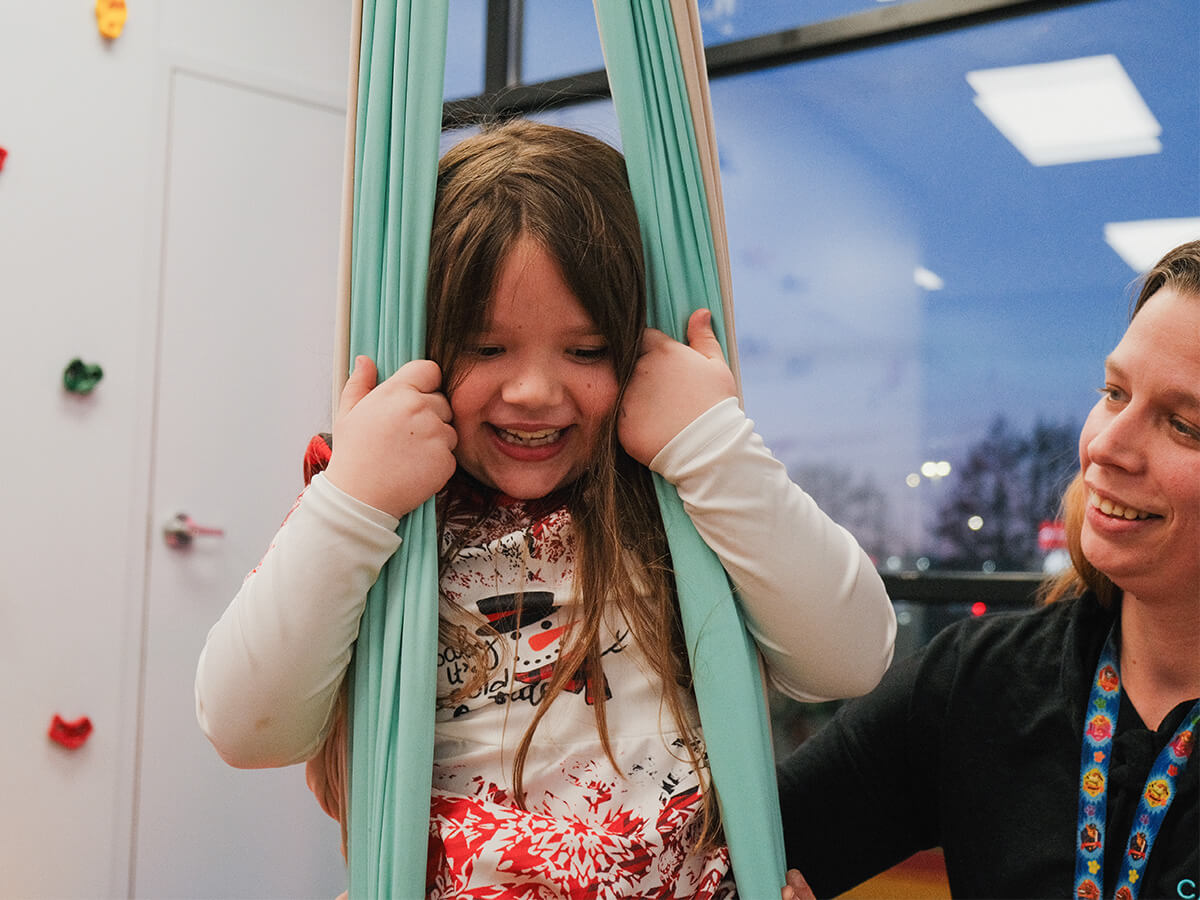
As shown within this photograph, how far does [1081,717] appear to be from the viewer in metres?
1.23

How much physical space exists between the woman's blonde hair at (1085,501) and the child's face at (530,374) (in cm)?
62

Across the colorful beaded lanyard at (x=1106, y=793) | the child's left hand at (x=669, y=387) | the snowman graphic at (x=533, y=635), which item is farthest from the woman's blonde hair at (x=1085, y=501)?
the snowman graphic at (x=533, y=635)

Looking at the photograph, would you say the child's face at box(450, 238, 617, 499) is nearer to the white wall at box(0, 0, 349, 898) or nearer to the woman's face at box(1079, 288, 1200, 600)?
the woman's face at box(1079, 288, 1200, 600)

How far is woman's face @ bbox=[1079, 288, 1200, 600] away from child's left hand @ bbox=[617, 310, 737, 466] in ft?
1.48

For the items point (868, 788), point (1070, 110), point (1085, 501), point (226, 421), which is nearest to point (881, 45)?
point (1070, 110)

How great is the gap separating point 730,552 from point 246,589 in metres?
0.43

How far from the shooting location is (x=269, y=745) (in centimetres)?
97

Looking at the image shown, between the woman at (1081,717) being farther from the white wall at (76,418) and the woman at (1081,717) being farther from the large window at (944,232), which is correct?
the white wall at (76,418)

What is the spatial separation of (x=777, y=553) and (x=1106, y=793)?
51 centimetres

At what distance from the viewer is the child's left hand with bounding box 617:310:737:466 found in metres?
1.02

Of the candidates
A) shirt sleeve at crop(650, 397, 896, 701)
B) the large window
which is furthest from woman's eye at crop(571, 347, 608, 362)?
the large window

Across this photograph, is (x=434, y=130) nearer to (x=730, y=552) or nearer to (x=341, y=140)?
(x=730, y=552)

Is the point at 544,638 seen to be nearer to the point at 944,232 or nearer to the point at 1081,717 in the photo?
the point at 1081,717

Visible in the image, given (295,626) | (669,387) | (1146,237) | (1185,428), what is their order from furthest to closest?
(1146,237) → (1185,428) → (669,387) → (295,626)
